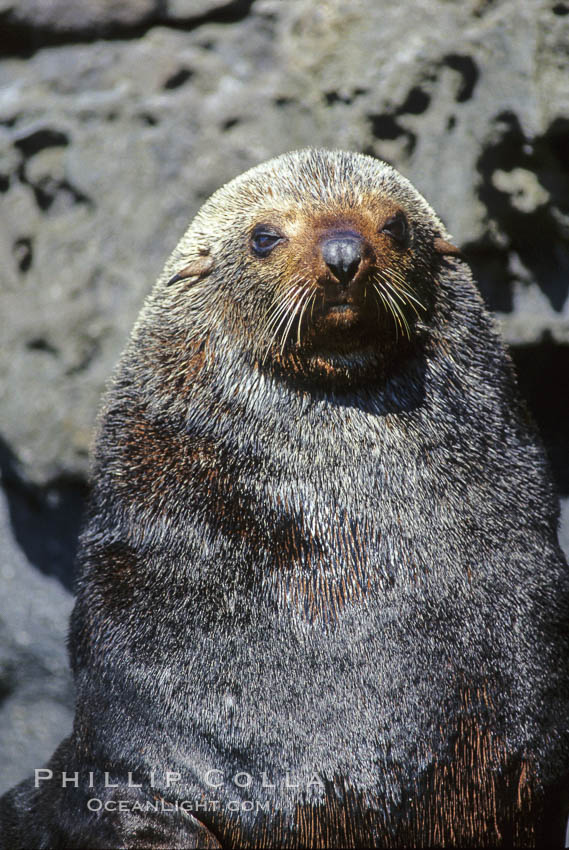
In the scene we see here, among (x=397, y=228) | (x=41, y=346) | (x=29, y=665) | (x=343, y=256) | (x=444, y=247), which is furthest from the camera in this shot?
(x=29, y=665)

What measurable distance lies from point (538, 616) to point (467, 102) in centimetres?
284

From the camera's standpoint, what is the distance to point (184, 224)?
5.23 m

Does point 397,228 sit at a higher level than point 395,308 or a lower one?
higher

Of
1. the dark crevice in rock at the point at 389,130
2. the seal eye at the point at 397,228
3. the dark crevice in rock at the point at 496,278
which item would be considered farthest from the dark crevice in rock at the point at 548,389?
the seal eye at the point at 397,228

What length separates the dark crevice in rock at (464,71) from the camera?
4.87 m

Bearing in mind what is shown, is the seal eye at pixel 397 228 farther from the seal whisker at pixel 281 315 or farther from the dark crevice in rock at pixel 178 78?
the dark crevice in rock at pixel 178 78

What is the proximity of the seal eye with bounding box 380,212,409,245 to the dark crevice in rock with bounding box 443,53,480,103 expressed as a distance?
193 centimetres

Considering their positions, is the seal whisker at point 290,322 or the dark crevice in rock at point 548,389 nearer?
the seal whisker at point 290,322

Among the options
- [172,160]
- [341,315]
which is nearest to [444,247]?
[341,315]

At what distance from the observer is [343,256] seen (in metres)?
2.93

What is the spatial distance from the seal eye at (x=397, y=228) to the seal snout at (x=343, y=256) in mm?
275

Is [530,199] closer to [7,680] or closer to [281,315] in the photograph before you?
[281,315]

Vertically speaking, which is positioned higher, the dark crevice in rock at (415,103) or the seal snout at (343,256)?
the seal snout at (343,256)

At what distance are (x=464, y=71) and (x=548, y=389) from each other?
1.70 m
